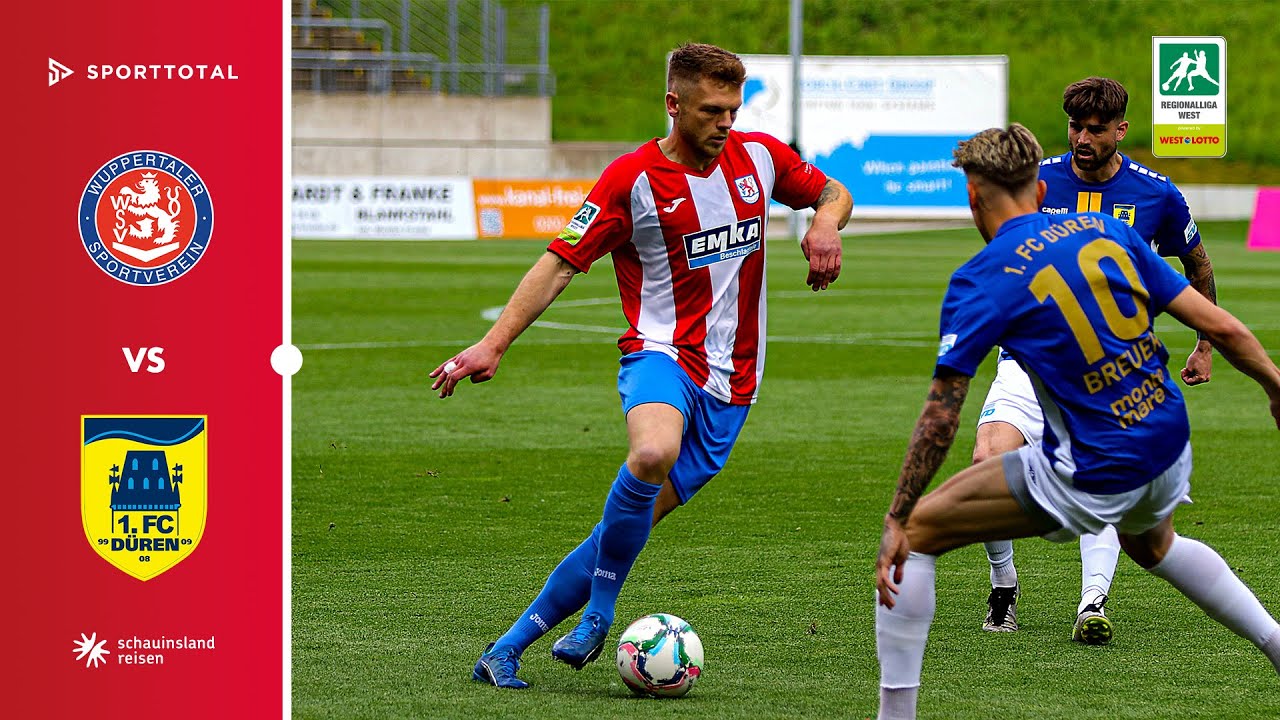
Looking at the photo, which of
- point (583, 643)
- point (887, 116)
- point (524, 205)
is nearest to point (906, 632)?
point (583, 643)

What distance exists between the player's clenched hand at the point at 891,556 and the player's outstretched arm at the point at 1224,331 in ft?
2.94

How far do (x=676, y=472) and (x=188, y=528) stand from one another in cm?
172

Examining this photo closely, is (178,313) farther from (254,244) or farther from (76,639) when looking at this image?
(76,639)

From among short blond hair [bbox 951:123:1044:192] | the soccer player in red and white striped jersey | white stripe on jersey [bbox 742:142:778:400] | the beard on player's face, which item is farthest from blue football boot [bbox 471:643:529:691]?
the beard on player's face

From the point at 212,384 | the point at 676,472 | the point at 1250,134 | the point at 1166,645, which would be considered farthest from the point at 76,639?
the point at 1250,134

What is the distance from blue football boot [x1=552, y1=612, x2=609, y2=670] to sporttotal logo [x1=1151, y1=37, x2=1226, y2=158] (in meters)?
6.34

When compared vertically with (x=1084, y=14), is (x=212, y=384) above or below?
below

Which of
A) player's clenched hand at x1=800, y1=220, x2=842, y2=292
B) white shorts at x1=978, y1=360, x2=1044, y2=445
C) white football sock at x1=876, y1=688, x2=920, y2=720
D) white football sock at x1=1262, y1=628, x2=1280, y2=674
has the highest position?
player's clenched hand at x1=800, y1=220, x2=842, y2=292

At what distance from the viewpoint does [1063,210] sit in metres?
6.40

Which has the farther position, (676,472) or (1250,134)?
(1250,134)

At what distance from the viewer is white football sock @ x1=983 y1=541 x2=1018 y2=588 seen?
20.2 feet

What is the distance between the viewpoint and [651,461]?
5.14m

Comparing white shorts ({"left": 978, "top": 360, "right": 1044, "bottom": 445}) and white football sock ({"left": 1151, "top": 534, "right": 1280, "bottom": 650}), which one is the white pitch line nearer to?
white shorts ({"left": 978, "top": 360, "right": 1044, "bottom": 445})

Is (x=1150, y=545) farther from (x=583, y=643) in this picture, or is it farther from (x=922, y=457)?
(x=583, y=643)
